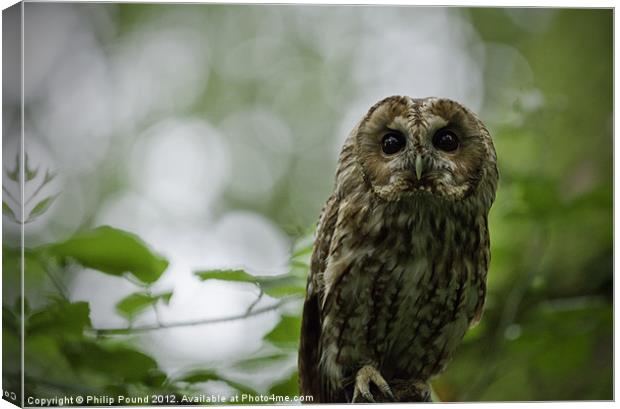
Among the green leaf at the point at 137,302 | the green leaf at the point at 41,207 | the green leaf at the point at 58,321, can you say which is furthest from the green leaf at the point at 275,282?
the green leaf at the point at 41,207

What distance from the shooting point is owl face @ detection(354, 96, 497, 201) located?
2486mm

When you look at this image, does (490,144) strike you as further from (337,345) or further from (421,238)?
(337,345)

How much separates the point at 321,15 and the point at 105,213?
923mm

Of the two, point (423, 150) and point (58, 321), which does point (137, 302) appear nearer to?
point (58, 321)

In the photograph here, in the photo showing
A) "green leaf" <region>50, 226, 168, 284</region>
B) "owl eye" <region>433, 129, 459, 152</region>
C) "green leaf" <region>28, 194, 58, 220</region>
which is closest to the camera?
"green leaf" <region>50, 226, 168, 284</region>

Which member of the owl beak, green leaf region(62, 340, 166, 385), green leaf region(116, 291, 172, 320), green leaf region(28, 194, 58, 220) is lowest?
green leaf region(62, 340, 166, 385)

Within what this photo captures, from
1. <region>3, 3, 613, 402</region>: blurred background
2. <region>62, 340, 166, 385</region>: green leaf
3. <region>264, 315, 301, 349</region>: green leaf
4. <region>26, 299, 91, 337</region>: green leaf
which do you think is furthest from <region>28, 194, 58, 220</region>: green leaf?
<region>264, 315, 301, 349</region>: green leaf

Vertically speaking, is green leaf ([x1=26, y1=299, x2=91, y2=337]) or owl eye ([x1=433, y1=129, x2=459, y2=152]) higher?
owl eye ([x1=433, y1=129, x2=459, y2=152])

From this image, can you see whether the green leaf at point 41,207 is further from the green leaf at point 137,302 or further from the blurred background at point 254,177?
the green leaf at point 137,302

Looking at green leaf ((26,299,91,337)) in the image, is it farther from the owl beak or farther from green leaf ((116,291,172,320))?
the owl beak

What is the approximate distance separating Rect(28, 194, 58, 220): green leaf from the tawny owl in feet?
2.66

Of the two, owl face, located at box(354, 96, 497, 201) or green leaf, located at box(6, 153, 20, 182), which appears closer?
owl face, located at box(354, 96, 497, 201)

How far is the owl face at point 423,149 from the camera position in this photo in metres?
2.49

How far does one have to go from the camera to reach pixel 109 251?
2.40 m
